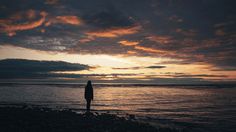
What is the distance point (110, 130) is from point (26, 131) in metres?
5.09

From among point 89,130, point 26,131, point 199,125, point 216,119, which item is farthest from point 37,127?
point 216,119

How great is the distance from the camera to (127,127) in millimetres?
17703

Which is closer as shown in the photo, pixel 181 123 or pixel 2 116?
pixel 2 116

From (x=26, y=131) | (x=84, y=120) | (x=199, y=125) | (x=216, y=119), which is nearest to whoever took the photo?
(x=26, y=131)

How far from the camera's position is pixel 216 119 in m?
24.8

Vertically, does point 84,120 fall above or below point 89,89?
below

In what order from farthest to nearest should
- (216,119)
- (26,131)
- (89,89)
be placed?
(89,89) < (216,119) < (26,131)

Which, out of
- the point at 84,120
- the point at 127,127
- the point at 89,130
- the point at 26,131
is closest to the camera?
the point at 26,131

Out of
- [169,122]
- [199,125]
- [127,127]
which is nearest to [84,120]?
[127,127]

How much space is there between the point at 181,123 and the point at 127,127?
7.10 metres

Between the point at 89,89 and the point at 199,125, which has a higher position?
the point at 89,89

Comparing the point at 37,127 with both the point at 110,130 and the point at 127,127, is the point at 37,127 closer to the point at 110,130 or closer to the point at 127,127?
the point at 110,130

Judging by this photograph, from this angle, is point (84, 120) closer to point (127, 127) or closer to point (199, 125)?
point (127, 127)

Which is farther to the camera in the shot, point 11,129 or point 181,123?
point 181,123
